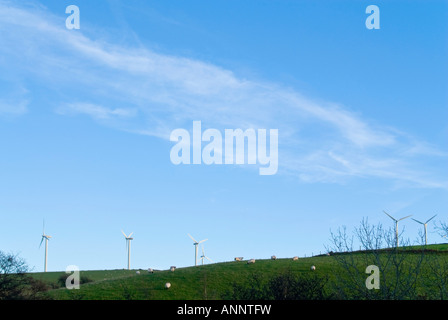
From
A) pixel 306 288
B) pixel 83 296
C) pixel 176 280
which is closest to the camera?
pixel 306 288

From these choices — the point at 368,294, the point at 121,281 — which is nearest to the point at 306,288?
the point at 368,294

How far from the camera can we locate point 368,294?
40406mm

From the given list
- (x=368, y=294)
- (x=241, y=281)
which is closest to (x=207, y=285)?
(x=241, y=281)

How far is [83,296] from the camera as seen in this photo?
217 feet

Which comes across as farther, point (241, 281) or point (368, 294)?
point (241, 281)
